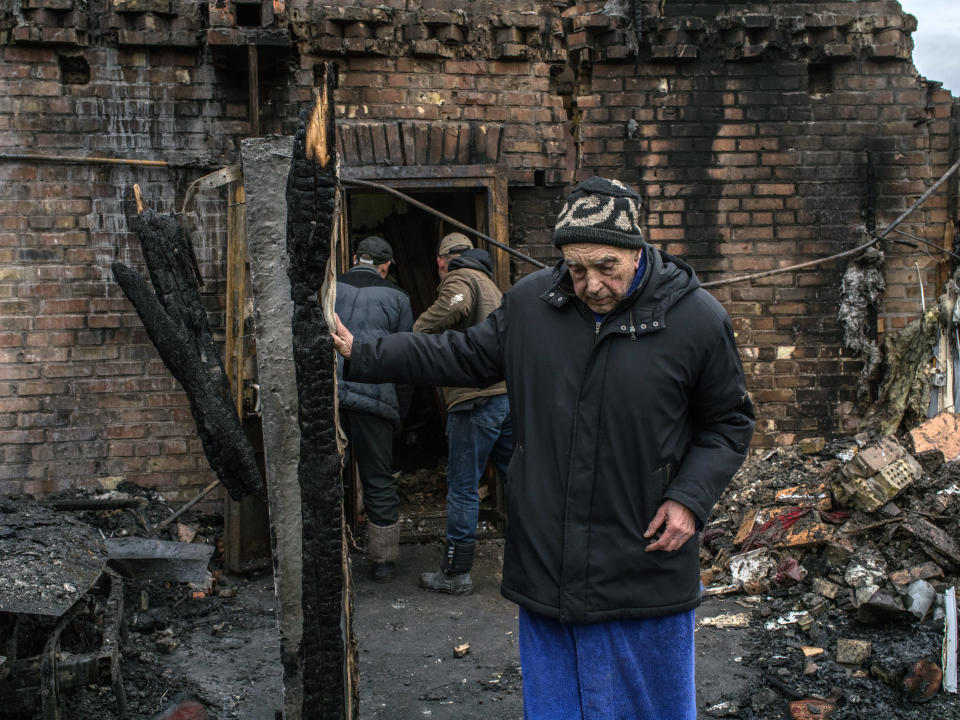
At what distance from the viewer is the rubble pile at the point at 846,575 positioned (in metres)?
3.72

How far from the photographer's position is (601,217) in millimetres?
2475

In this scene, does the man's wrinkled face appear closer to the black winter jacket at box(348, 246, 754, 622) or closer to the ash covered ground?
the black winter jacket at box(348, 246, 754, 622)

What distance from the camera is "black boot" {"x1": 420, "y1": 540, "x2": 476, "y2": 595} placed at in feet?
16.6

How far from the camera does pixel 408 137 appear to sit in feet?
18.5

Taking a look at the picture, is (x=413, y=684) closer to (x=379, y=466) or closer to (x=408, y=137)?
(x=379, y=466)

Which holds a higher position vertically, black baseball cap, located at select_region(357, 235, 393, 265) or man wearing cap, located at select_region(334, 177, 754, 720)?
black baseball cap, located at select_region(357, 235, 393, 265)

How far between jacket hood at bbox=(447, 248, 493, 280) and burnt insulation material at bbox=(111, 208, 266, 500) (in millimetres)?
1387

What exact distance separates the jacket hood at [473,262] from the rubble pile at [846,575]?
2.10 metres

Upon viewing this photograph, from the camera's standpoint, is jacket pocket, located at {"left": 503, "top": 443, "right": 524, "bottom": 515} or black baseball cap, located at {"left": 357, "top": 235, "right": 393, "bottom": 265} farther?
black baseball cap, located at {"left": 357, "top": 235, "right": 393, "bottom": 265}

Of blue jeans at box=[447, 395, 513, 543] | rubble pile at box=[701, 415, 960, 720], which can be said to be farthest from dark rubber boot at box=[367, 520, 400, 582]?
rubble pile at box=[701, 415, 960, 720]

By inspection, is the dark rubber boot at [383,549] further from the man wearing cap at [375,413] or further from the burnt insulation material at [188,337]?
the burnt insulation material at [188,337]

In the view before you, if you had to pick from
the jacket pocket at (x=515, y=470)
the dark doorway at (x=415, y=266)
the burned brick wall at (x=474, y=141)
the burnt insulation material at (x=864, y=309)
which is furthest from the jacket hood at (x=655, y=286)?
the dark doorway at (x=415, y=266)

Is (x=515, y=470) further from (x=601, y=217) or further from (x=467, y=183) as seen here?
(x=467, y=183)

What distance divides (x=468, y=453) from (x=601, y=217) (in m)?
2.78
